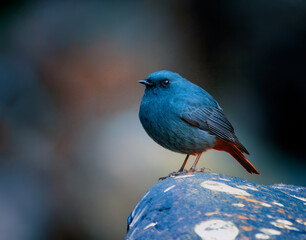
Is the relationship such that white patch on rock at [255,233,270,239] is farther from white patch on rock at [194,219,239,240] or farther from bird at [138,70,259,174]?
bird at [138,70,259,174]

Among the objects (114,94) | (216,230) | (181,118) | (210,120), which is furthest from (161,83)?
(114,94)

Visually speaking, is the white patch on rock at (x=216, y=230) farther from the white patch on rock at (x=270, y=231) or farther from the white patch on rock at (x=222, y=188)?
the white patch on rock at (x=222, y=188)

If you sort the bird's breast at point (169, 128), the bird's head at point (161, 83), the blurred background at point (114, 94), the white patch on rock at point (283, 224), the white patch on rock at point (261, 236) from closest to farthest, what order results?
the white patch on rock at point (261, 236) < the white patch on rock at point (283, 224) < the bird's breast at point (169, 128) < the bird's head at point (161, 83) < the blurred background at point (114, 94)

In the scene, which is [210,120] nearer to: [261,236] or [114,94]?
[261,236]

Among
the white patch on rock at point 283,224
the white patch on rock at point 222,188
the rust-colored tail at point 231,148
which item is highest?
the rust-colored tail at point 231,148

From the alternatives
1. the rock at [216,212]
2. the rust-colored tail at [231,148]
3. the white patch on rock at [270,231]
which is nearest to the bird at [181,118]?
the rust-colored tail at [231,148]

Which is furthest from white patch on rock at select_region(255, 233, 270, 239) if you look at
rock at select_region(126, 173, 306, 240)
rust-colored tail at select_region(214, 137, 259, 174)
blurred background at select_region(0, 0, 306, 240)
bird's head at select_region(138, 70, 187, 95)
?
blurred background at select_region(0, 0, 306, 240)
